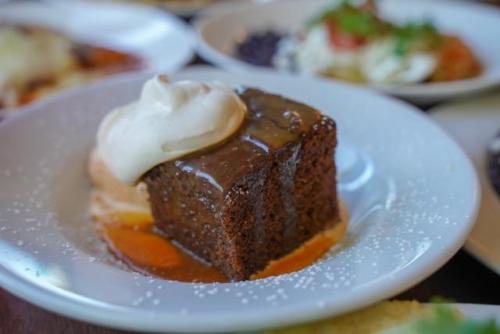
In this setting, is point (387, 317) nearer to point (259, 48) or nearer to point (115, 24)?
point (259, 48)

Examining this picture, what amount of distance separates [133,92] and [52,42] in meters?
1.23

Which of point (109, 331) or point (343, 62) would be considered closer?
point (109, 331)

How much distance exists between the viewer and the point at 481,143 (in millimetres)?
2254

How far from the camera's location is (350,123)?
216 centimetres

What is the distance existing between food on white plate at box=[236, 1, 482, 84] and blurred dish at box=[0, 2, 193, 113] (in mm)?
595

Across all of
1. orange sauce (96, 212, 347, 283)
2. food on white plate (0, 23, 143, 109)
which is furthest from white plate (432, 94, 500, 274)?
food on white plate (0, 23, 143, 109)

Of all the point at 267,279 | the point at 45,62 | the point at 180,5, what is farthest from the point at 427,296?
the point at 180,5

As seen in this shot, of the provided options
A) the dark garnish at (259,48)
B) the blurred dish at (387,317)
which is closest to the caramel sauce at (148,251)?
the blurred dish at (387,317)

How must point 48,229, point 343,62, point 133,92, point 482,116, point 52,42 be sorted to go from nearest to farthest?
point 48,229, point 133,92, point 482,116, point 343,62, point 52,42

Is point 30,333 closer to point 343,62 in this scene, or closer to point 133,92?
point 133,92

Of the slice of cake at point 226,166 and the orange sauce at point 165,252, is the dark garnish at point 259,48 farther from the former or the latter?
the orange sauce at point 165,252

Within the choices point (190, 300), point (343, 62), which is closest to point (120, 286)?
point (190, 300)

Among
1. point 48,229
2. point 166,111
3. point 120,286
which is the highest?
point 166,111

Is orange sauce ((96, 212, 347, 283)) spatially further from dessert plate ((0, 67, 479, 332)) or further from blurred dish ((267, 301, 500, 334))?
blurred dish ((267, 301, 500, 334))
